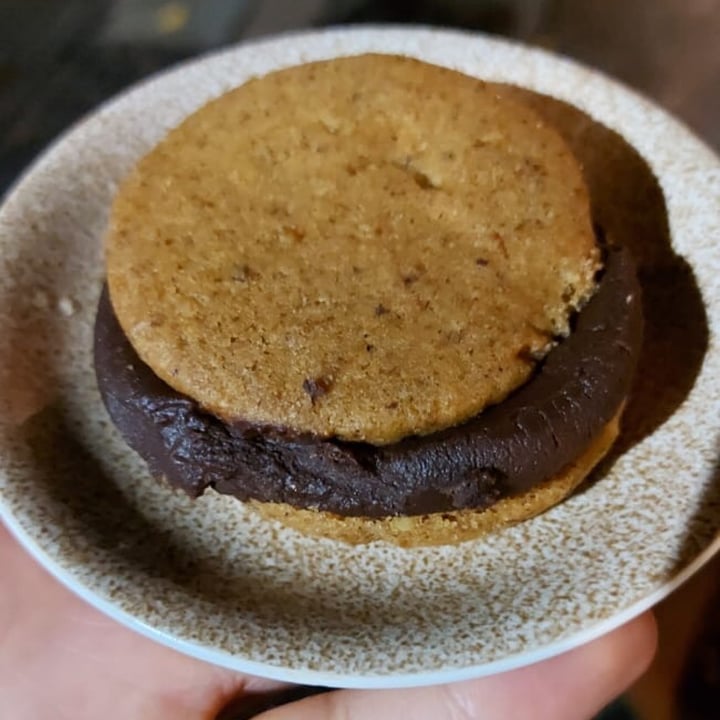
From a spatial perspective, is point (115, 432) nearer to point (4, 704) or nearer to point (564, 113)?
point (4, 704)

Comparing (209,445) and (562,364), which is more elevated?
(562,364)

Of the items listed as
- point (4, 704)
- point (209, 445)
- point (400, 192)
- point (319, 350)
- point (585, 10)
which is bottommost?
point (4, 704)

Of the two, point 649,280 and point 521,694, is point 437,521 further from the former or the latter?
point 649,280

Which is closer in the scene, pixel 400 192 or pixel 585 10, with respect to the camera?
pixel 400 192

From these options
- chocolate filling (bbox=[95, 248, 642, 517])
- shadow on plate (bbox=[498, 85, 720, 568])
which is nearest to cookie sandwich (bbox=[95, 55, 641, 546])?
chocolate filling (bbox=[95, 248, 642, 517])

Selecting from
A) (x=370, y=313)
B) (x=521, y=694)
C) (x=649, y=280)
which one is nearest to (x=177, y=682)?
(x=521, y=694)

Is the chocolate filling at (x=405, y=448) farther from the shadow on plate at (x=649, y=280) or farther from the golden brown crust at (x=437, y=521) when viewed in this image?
the shadow on plate at (x=649, y=280)

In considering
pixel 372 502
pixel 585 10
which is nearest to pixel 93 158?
pixel 372 502
